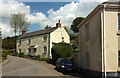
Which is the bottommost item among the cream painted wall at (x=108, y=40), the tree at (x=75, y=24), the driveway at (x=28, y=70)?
the driveway at (x=28, y=70)

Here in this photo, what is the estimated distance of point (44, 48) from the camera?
37156mm

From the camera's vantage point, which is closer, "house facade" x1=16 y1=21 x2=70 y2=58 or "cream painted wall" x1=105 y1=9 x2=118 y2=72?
"cream painted wall" x1=105 y1=9 x2=118 y2=72

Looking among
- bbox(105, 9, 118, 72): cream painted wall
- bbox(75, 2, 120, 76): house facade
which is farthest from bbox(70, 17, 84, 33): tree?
bbox(105, 9, 118, 72): cream painted wall

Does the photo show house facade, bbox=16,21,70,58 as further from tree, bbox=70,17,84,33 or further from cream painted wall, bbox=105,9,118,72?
tree, bbox=70,17,84,33

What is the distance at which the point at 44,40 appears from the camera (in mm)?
37156

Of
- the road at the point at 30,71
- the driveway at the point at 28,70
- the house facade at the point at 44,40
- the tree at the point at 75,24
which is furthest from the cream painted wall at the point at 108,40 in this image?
the tree at the point at 75,24

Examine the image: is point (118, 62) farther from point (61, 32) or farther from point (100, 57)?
point (61, 32)

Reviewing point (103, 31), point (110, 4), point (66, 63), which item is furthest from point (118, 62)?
point (66, 63)

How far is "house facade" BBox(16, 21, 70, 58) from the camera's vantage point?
35659mm

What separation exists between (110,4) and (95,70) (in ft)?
19.0

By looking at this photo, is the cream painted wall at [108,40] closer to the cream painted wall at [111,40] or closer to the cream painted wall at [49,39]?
the cream painted wall at [111,40]

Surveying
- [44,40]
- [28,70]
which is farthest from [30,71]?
[44,40]

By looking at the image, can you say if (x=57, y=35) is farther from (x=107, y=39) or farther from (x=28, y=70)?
(x=107, y=39)

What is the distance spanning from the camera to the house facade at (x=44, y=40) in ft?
117
